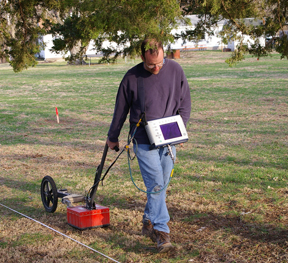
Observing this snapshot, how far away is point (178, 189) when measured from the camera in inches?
260

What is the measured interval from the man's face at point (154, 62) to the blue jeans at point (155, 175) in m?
0.78

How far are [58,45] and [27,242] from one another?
13.1 feet

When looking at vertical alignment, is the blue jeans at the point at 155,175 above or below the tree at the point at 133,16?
below

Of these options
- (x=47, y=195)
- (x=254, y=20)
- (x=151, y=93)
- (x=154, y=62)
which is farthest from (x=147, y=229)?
(x=254, y=20)

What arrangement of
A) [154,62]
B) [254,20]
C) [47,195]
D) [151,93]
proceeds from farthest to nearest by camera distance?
[254,20]
[47,195]
[151,93]
[154,62]

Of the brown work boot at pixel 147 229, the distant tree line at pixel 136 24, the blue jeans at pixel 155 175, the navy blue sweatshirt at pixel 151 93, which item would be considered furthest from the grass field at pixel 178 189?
the distant tree line at pixel 136 24

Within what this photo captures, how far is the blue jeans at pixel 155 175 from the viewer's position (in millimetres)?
4250

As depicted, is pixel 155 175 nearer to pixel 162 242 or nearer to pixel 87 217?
pixel 162 242

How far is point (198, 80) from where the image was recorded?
89.7ft

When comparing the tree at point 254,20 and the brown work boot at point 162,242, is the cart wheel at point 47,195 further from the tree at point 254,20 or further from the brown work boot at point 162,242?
the tree at point 254,20

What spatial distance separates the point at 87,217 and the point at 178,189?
206 cm

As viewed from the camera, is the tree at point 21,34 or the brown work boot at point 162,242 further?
the tree at point 21,34

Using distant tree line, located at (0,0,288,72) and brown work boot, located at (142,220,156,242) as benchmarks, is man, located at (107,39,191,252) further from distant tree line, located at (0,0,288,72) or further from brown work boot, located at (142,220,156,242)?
distant tree line, located at (0,0,288,72)

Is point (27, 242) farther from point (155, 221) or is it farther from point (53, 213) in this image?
point (155, 221)
